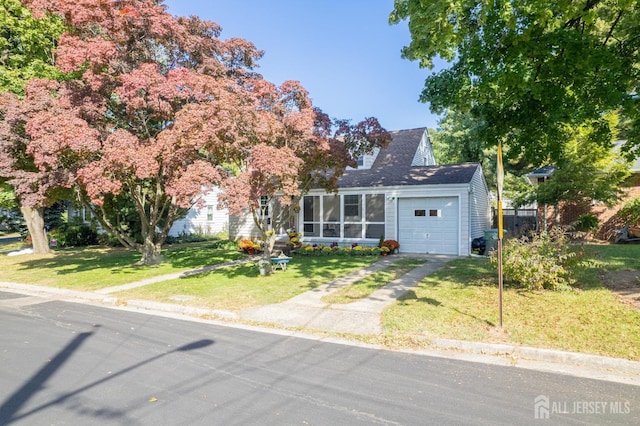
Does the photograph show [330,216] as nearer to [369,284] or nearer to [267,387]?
[369,284]

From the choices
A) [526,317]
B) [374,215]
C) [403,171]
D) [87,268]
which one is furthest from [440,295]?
[87,268]

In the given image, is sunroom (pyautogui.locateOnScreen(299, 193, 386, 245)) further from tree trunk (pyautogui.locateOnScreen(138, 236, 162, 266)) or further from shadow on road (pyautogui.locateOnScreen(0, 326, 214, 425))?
shadow on road (pyautogui.locateOnScreen(0, 326, 214, 425))

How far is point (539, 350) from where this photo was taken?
206 inches

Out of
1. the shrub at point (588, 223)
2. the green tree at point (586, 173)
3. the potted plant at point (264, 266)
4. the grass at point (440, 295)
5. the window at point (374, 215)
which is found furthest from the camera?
the shrub at point (588, 223)

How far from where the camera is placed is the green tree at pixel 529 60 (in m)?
8.12

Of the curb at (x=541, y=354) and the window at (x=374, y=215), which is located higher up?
the window at (x=374, y=215)

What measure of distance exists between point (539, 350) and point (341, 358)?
2807 mm

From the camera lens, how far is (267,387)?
4285mm

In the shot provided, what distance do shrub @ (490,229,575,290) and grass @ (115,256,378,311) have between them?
4.84m

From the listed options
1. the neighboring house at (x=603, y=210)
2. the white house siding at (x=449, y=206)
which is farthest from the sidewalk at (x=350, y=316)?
the neighboring house at (x=603, y=210)

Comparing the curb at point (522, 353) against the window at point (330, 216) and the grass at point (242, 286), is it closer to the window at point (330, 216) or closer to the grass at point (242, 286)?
the grass at point (242, 286)

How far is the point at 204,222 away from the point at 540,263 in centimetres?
2630

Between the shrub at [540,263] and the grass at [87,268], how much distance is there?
→ 417 inches

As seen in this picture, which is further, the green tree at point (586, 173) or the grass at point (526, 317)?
the green tree at point (586, 173)
